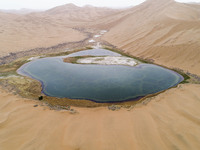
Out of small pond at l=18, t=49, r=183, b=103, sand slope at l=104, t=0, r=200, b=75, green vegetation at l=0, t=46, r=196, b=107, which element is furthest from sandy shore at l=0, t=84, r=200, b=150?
sand slope at l=104, t=0, r=200, b=75

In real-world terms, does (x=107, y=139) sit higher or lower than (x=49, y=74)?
lower

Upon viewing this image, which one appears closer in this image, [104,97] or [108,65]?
[104,97]

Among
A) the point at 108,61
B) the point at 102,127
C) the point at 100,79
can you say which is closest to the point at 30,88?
the point at 100,79

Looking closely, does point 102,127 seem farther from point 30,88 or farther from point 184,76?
point 184,76

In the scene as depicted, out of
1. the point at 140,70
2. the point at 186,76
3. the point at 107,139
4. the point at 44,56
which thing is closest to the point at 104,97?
the point at 107,139

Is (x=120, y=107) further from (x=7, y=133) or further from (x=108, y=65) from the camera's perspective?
(x=108, y=65)

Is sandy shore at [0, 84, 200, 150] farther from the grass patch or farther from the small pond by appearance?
the grass patch
